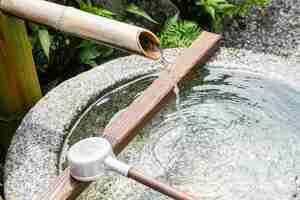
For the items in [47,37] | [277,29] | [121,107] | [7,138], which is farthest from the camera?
[277,29]

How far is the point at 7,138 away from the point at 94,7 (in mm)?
1190

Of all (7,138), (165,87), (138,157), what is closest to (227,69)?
(165,87)

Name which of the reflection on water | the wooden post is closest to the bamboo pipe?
the wooden post

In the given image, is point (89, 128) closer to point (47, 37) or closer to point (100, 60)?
point (47, 37)

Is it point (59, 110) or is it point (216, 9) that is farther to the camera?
point (216, 9)

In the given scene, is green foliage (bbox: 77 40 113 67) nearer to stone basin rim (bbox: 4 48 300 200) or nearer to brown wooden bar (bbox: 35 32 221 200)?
stone basin rim (bbox: 4 48 300 200)

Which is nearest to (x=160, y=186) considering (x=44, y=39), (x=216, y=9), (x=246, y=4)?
(x=44, y=39)

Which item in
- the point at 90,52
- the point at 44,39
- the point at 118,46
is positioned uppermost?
the point at 118,46

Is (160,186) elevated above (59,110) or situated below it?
above

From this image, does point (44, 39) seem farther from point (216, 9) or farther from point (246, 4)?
point (246, 4)

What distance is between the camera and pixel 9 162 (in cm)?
237

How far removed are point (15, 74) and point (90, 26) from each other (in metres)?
0.80

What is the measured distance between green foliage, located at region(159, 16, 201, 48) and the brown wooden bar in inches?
53.8

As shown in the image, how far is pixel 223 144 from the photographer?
258cm
